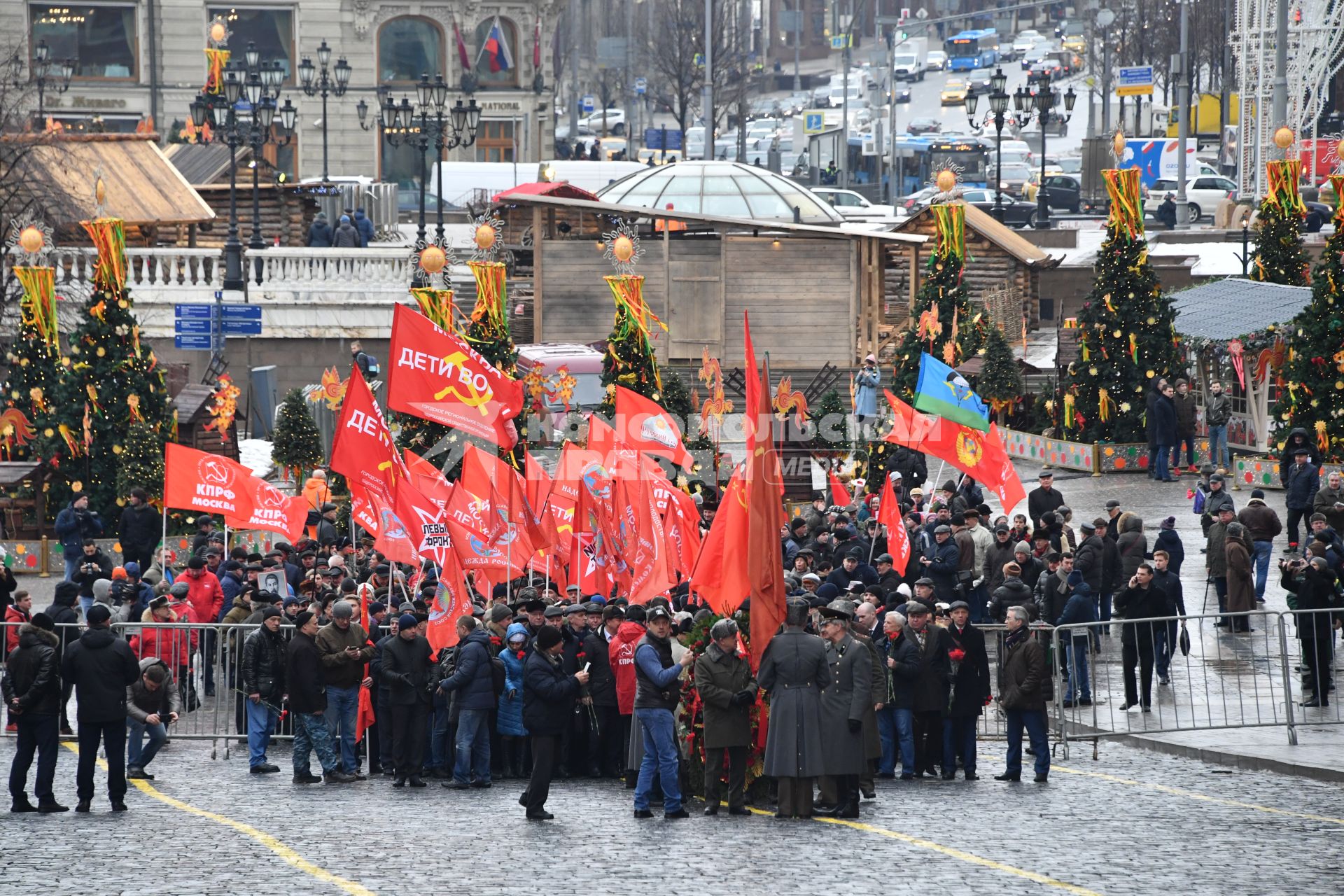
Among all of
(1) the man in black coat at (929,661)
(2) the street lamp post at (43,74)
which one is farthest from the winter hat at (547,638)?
(2) the street lamp post at (43,74)

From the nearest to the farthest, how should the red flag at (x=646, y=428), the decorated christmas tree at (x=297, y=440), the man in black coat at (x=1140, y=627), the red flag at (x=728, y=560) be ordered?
the red flag at (x=728, y=560) < the man in black coat at (x=1140, y=627) < the red flag at (x=646, y=428) < the decorated christmas tree at (x=297, y=440)

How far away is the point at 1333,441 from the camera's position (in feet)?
79.7

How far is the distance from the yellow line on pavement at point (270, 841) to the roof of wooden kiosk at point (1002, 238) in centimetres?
2447

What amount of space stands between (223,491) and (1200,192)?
4383 centimetres

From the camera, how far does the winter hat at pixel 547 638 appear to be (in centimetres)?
1239

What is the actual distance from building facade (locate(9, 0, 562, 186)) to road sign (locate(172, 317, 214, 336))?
36858 millimetres

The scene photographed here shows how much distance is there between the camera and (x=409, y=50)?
Answer: 234 ft

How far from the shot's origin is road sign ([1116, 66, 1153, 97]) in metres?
67.8

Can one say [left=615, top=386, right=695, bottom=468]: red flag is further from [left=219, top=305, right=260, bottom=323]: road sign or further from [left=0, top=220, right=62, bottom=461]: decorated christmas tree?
[left=219, top=305, right=260, bottom=323]: road sign

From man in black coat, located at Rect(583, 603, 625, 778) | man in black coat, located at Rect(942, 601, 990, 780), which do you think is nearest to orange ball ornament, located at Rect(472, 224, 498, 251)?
man in black coat, located at Rect(583, 603, 625, 778)

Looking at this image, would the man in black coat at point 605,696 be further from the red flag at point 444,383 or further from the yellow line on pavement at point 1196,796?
the red flag at point 444,383

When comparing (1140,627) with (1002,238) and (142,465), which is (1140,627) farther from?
(1002,238)

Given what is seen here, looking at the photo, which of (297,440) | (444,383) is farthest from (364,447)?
(297,440)

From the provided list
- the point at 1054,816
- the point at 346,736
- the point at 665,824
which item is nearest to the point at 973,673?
the point at 1054,816
